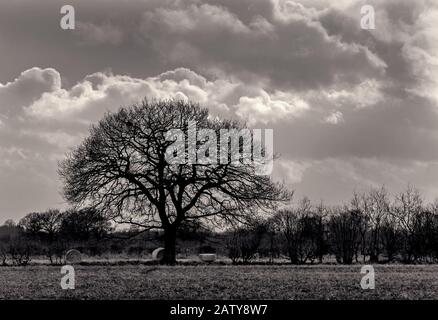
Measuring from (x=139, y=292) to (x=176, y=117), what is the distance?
2041 cm

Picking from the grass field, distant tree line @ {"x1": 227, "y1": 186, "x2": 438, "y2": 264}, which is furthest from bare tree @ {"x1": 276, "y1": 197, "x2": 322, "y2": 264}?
the grass field

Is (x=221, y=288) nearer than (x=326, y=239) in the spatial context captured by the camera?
Yes

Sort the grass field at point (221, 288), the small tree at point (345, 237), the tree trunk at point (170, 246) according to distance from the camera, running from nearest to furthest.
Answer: the grass field at point (221, 288)
the tree trunk at point (170, 246)
the small tree at point (345, 237)

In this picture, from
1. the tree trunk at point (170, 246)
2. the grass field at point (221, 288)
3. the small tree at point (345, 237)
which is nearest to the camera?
the grass field at point (221, 288)

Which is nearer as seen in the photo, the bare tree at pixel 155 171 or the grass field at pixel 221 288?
the grass field at pixel 221 288

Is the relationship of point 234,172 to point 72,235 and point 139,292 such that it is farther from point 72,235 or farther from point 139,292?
point 139,292

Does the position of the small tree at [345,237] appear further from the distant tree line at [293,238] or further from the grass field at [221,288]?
the grass field at [221,288]

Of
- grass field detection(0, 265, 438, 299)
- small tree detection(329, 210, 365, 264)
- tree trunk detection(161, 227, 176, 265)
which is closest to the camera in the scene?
grass field detection(0, 265, 438, 299)

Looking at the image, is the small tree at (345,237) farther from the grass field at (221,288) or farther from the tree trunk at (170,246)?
the grass field at (221,288)

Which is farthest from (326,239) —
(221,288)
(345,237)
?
(221,288)

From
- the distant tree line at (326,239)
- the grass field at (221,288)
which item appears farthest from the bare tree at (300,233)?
the grass field at (221,288)

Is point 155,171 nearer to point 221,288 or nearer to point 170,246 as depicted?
point 170,246

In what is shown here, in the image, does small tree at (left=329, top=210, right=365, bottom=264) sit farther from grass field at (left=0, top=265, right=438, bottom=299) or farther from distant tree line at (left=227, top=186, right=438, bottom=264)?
grass field at (left=0, top=265, right=438, bottom=299)
